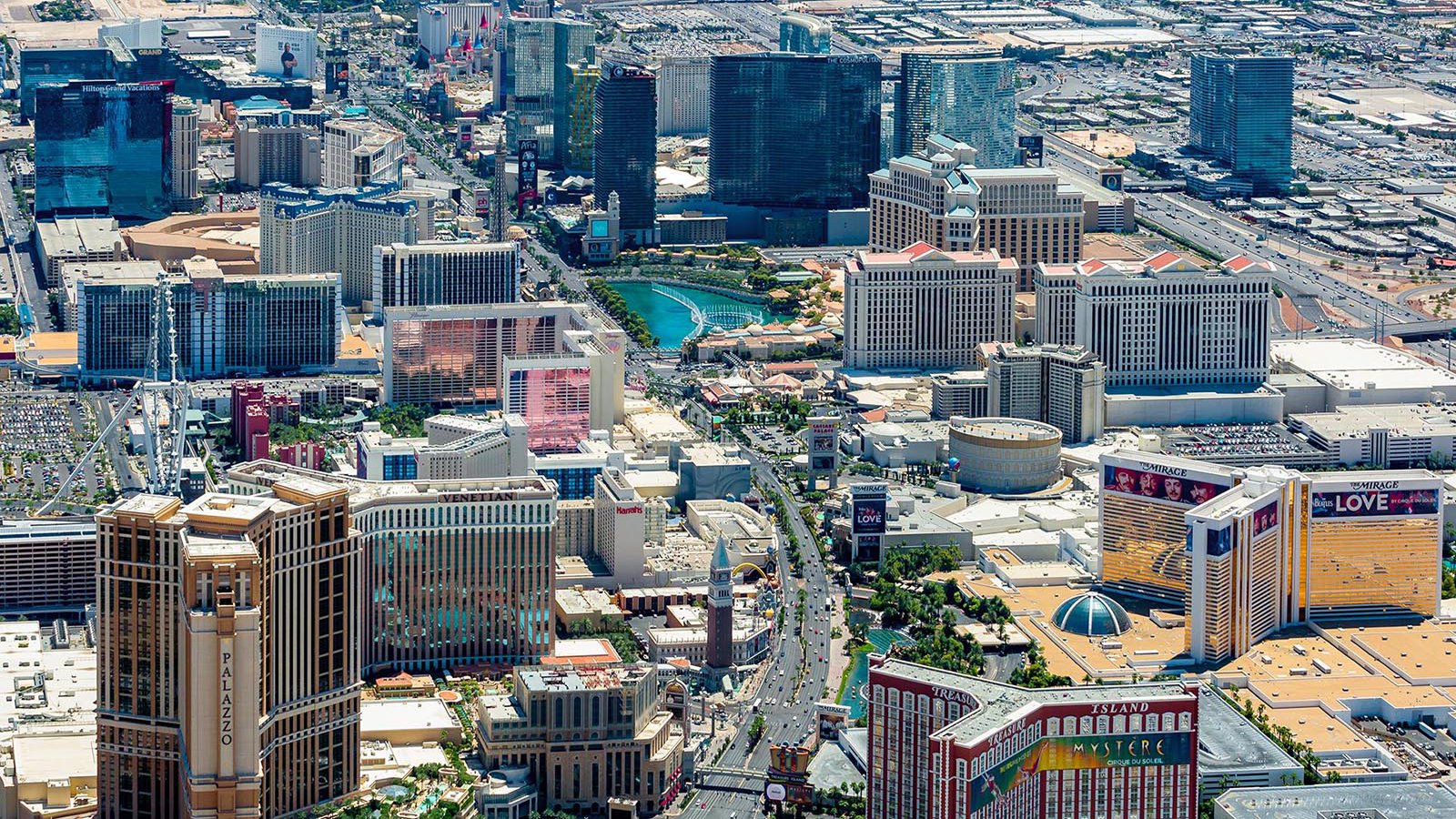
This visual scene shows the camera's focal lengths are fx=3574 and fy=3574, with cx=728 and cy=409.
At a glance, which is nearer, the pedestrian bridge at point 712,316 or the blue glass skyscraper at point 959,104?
the pedestrian bridge at point 712,316

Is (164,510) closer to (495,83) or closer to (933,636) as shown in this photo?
(933,636)

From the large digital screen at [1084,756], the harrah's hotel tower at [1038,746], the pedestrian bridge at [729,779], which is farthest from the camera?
the pedestrian bridge at [729,779]

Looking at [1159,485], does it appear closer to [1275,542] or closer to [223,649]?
[1275,542]

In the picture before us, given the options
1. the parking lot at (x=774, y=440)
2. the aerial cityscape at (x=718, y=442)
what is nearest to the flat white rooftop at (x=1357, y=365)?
the aerial cityscape at (x=718, y=442)

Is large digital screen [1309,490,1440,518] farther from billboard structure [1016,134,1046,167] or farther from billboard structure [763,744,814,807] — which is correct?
billboard structure [1016,134,1046,167]

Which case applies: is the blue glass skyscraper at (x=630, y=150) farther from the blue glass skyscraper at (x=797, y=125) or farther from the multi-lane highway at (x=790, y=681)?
the multi-lane highway at (x=790, y=681)

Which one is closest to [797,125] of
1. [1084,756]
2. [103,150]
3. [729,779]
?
[103,150]

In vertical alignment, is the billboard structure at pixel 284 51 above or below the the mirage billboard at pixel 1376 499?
above
